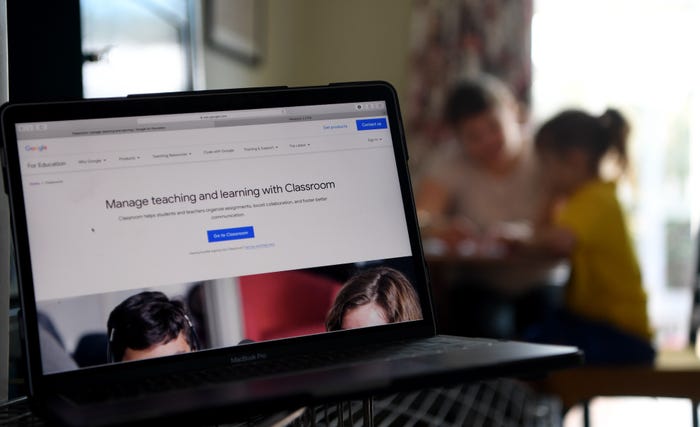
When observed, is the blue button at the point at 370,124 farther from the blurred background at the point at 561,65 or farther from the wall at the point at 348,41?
the wall at the point at 348,41

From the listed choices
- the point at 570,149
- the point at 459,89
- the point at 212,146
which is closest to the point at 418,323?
the point at 212,146

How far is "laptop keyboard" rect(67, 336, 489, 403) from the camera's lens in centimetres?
57

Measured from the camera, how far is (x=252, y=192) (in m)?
0.69

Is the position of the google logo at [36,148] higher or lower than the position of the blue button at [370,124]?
lower

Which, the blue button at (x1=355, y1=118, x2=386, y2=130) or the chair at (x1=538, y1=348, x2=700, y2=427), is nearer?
the blue button at (x1=355, y1=118, x2=386, y2=130)

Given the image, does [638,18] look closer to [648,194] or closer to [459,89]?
[648,194]

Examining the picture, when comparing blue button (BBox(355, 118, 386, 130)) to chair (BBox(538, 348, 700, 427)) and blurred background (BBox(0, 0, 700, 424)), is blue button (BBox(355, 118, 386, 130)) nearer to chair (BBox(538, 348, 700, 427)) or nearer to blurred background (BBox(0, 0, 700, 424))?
chair (BBox(538, 348, 700, 427))

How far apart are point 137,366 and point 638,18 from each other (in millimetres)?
3409

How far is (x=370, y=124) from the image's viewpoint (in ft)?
2.50

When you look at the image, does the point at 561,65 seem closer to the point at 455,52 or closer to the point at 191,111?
the point at 455,52

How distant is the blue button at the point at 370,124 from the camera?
0.76 m

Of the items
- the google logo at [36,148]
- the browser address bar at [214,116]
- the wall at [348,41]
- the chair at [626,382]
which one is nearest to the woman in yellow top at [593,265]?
the chair at [626,382]

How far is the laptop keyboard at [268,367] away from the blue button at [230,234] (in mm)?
110

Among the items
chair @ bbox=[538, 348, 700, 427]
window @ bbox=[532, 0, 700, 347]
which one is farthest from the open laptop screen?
window @ bbox=[532, 0, 700, 347]
